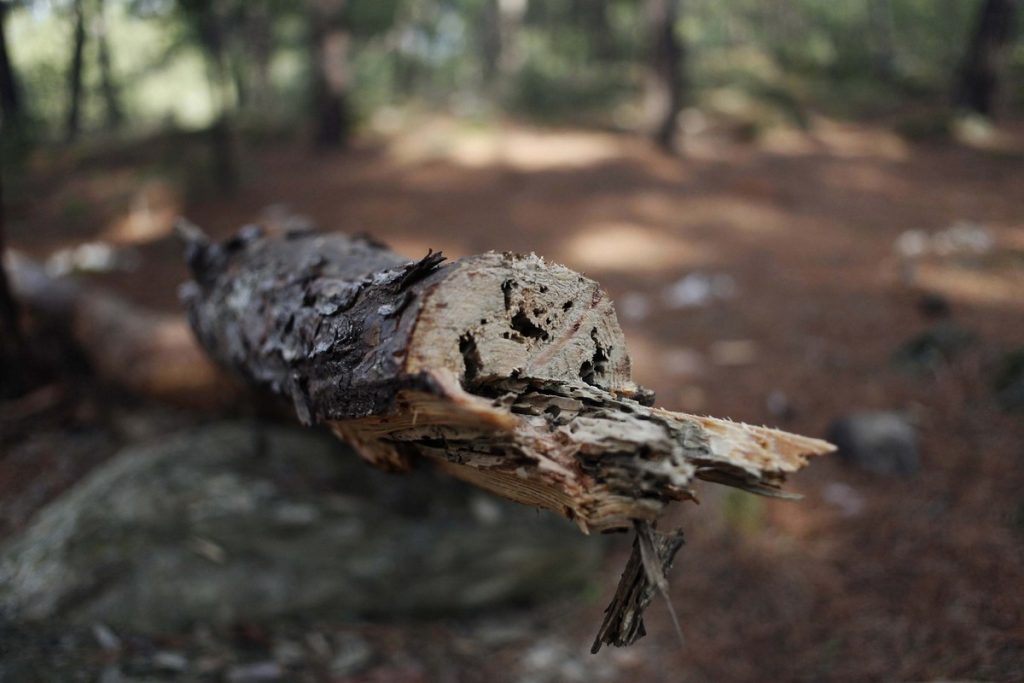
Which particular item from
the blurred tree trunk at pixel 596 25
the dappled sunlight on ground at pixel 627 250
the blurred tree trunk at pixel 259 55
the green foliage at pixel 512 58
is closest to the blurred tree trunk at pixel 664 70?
the green foliage at pixel 512 58

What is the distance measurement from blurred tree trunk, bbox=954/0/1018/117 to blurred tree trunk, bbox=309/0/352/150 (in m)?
12.4

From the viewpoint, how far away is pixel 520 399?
4.91 feet

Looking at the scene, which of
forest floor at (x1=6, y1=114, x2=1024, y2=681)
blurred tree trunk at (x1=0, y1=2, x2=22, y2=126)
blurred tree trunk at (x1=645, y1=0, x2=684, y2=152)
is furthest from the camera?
blurred tree trunk at (x1=645, y1=0, x2=684, y2=152)

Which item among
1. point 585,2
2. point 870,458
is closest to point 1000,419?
point 870,458

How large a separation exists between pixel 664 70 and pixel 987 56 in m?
6.86

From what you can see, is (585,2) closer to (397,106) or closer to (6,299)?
(397,106)

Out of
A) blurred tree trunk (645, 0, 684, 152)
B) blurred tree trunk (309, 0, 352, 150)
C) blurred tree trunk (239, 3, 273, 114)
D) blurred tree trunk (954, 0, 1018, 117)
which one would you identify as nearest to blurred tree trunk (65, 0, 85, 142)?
blurred tree trunk (309, 0, 352, 150)

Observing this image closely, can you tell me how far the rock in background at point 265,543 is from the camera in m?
3.02

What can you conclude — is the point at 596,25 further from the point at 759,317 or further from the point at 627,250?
the point at 759,317

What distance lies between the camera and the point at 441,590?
3.68 meters

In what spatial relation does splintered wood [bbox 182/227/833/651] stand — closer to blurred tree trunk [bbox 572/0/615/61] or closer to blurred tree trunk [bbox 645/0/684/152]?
blurred tree trunk [bbox 645/0/684/152]

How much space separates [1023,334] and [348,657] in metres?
5.77

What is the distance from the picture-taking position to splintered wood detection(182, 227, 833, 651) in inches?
50.6

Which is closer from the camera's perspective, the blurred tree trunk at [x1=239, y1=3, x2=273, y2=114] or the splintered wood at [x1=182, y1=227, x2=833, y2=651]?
Result: the splintered wood at [x1=182, y1=227, x2=833, y2=651]
